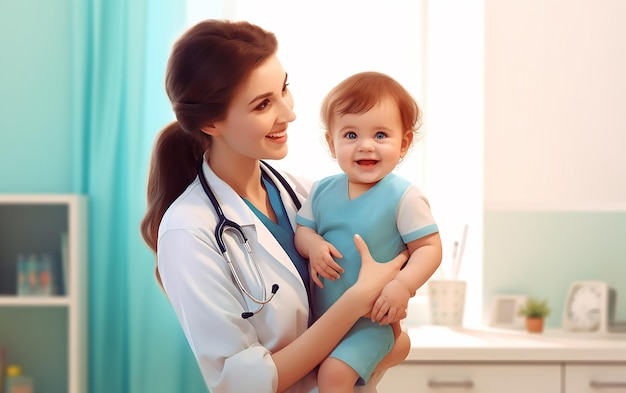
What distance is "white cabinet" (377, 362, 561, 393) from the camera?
2602 mm

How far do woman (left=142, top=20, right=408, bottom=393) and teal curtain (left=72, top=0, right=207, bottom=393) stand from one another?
1.60 m

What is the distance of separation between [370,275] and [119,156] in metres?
2.03

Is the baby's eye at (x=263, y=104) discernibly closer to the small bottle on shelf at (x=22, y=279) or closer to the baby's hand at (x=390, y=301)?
the baby's hand at (x=390, y=301)

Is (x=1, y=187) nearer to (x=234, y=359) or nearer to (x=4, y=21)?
(x=4, y=21)

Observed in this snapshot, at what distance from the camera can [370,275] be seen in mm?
1523

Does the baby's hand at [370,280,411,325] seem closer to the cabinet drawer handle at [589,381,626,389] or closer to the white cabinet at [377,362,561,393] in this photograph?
the white cabinet at [377,362,561,393]

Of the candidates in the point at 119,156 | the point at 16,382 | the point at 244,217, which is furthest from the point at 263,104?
the point at 16,382

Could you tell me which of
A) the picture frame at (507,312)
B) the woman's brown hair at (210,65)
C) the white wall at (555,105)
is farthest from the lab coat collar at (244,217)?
the picture frame at (507,312)

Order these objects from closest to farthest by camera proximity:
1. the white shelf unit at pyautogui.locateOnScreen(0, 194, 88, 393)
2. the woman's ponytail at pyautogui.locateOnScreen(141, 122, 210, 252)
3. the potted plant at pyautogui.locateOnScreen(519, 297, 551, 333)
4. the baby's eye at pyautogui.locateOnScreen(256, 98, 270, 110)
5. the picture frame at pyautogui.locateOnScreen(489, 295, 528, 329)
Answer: the baby's eye at pyautogui.locateOnScreen(256, 98, 270, 110) < the woman's ponytail at pyautogui.locateOnScreen(141, 122, 210, 252) < the potted plant at pyautogui.locateOnScreen(519, 297, 551, 333) < the picture frame at pyautogui.locateOnScreen(489, 295, 528, 329) < the white shelf unit at pyautogui.locateOnScreen(0, 194, 88, 393)

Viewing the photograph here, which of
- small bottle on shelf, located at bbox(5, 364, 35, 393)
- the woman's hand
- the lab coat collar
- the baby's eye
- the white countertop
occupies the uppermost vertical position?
the baby's eye

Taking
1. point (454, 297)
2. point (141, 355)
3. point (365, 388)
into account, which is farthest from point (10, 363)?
point (365, 388)

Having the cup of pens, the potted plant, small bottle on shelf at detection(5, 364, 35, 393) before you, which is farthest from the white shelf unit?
the potted plant

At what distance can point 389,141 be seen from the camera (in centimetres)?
159

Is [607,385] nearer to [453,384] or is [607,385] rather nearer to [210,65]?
[453,384]
